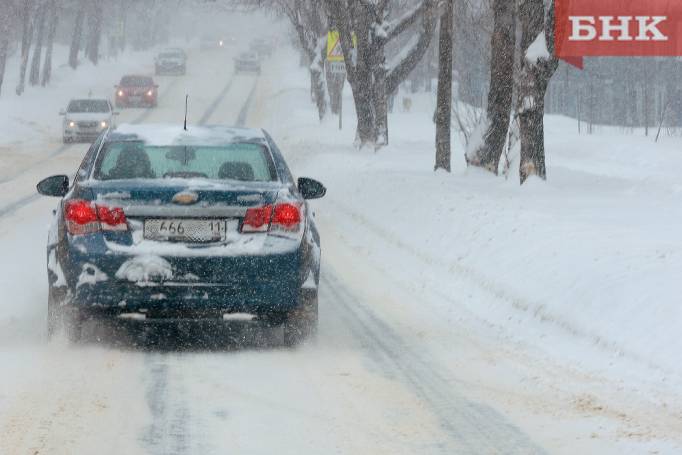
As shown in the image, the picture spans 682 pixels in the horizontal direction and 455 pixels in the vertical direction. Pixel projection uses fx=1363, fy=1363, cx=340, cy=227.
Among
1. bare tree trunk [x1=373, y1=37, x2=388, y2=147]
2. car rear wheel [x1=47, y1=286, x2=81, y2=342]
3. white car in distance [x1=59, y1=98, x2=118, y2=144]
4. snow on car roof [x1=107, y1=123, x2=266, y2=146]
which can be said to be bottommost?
white car in distance [x1=59, y1=98, x2=118, y2=144]

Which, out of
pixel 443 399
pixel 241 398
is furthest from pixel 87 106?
pixel 443 399

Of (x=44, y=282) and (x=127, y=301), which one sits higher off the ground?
(x=127, y=301)

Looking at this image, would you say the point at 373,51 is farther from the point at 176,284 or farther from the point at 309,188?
the point at 176,284

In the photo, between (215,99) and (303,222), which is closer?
(303,222)

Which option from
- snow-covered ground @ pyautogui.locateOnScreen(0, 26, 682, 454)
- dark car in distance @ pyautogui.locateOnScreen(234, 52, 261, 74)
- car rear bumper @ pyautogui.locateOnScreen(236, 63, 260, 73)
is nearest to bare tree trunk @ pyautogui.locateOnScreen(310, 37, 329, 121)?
snow-covered ground @ pyautogui.locateOnScreen(0, 26, 682, 454)

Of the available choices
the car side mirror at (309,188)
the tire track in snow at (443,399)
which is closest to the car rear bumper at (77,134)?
the tire track in snow at (443,399)

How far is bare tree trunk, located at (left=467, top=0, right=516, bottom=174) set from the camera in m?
22.0

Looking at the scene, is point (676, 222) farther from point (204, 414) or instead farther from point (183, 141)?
point (204, 414)

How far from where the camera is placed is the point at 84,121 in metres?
43.8

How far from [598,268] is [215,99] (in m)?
56.2

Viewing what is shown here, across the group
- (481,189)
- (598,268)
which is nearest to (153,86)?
(481,189)

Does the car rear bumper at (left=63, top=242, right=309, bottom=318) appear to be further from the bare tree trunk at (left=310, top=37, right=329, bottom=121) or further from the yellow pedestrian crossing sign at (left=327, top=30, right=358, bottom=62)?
the bare tree trunk at (left=310, top=37, right=329, bottom=121)

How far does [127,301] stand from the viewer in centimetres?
860

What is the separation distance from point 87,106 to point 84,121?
110 cm
